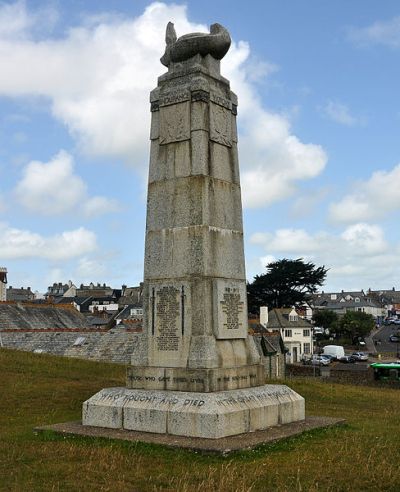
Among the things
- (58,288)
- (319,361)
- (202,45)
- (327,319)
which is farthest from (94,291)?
(202,45)

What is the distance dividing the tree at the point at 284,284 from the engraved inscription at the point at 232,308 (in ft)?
243

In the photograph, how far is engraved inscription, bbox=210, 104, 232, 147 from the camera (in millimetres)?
12992

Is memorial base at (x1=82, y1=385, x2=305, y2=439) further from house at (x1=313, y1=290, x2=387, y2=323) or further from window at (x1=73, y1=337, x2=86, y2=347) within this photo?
house at (x1=313, y1=290, x2=387, y2=323)

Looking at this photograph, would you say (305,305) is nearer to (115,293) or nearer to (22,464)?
(115,293)

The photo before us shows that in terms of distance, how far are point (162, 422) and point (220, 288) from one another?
9.61ft

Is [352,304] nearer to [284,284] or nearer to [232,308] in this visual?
[284,284]

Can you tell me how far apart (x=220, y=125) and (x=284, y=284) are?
75787 millimetres

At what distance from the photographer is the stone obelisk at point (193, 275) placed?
11.7 m

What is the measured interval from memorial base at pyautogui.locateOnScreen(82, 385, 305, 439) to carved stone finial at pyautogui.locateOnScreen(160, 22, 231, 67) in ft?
24.6

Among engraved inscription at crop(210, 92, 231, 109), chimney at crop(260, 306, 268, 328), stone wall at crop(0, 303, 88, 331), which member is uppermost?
chimney at crop(260, 306, 268, 328)

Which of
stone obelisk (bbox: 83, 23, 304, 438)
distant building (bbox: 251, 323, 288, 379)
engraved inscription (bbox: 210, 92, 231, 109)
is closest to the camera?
stone obelisk (bbox: 83, 23, 304, 438)

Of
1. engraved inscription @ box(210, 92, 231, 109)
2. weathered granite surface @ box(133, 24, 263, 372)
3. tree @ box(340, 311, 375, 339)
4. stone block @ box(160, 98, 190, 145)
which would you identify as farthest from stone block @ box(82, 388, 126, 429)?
tree @ box(340, 311, 375, 339)

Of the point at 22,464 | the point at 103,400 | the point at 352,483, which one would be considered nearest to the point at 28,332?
the point at 103,400

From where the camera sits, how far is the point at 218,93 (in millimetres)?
13438
